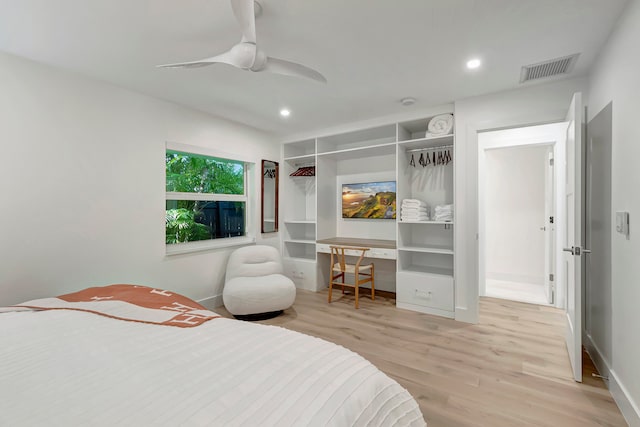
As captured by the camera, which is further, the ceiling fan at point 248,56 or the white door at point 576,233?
the white door at point 576,233

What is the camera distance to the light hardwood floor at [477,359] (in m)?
1.75

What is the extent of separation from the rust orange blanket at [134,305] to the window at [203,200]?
3.57 ft

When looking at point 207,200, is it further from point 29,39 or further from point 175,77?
point 29,39

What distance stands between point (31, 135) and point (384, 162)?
3.81 m

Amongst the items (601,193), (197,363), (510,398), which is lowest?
(510,398)

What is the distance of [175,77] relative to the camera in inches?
100.0

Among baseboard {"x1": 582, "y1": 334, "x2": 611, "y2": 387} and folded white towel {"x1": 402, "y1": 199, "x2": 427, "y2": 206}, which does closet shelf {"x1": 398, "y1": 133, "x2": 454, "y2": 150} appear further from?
baseboard {"x1": 582, "y1": 334, "x2": 611, "y2": 387}

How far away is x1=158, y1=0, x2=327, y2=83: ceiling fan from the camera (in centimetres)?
144

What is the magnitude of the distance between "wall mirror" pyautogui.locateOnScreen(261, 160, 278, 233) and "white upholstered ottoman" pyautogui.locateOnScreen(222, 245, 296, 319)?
28.3 inches

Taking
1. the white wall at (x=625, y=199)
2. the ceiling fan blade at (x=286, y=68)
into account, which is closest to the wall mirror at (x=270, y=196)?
the ceiling fan blade at (x=286, y=68)

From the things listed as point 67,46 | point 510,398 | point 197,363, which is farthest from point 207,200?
point 510,398

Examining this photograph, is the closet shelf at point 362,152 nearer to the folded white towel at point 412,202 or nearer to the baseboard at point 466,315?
the folded white towel at point 412,202

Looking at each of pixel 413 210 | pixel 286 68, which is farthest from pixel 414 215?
pixel 286 68

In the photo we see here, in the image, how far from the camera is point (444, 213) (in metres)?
3.44
